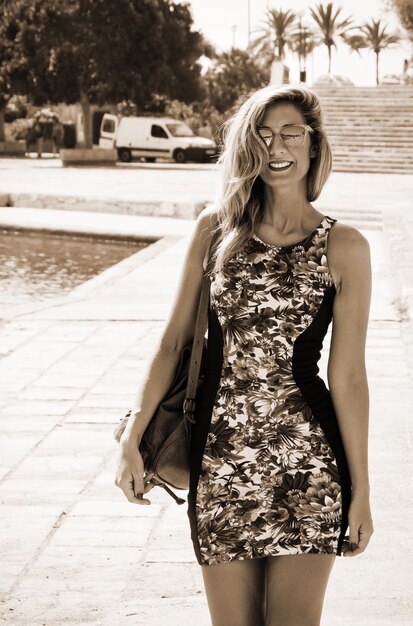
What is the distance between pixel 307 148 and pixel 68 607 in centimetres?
175

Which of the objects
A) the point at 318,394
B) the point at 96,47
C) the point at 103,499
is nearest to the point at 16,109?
the point at 96,47

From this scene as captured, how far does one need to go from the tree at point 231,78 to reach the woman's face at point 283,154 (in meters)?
61.8

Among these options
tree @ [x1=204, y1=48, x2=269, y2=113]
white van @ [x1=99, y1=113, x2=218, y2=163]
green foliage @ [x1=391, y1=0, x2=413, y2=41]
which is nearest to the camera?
white van @ [x1=99, y1=113, x2=218, y2=163]

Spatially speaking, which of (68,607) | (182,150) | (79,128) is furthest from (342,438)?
(79,128)

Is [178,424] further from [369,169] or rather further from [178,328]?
[369,169]

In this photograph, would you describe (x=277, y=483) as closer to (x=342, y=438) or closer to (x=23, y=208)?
(x=342, y=438)

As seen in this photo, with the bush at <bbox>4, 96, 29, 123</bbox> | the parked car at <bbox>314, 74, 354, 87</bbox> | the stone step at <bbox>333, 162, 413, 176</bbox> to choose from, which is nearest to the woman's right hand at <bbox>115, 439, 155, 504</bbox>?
the stone step at <bbox>333, 162, 413, 176</bbox>

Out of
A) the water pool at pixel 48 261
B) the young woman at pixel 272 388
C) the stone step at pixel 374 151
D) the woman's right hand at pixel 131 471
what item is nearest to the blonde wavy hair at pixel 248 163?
the young woman at pixel 272 388

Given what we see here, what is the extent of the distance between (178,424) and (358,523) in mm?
463

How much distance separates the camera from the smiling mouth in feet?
7.98

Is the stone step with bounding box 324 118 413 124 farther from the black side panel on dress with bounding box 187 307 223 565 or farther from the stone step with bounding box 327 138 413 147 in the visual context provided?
the black side panel on dress with bounding box 187 307 223 565

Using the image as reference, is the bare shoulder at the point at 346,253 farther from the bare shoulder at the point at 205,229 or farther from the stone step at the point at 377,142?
the stone step at the point at 377,142

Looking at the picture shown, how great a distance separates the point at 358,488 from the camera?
232cm

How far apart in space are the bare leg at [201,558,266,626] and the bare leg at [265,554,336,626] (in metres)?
0.03
